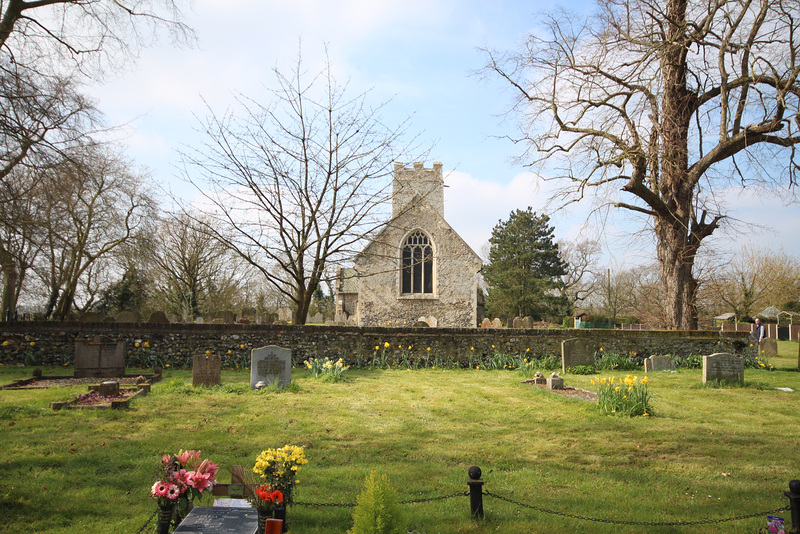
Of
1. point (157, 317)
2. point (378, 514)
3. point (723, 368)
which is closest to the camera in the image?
point (378, 514)

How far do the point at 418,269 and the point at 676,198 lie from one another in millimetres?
13461

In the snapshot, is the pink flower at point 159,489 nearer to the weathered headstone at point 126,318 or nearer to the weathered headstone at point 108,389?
the weathered headstone at point 108,389

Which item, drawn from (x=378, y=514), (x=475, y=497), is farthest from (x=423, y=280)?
(x=378, y=514)

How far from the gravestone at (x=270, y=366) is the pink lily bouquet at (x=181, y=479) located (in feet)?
21.8

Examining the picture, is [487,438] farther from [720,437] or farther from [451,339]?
[451,339]

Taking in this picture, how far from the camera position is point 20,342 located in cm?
1312

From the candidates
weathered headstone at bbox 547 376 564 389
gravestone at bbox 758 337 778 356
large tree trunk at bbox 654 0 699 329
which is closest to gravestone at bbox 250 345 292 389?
weathered headstone at bbox 547 376 564 389

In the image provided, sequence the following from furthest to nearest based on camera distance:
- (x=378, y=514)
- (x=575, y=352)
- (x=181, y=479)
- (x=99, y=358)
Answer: (x=575, y=352) → (x=99, y=358) → (x=181, y=479) → (x=378, y=514)

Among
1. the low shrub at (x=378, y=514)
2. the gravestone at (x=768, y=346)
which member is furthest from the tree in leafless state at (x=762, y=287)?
the low shrub at (x=378, y=514)

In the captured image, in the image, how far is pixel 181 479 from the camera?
3.47m

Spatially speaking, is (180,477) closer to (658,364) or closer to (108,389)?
(108,389)

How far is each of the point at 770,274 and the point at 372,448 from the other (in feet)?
126

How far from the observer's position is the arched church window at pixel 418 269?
26.2m

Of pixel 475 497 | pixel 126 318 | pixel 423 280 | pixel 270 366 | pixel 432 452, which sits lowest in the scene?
pixel 432 452
